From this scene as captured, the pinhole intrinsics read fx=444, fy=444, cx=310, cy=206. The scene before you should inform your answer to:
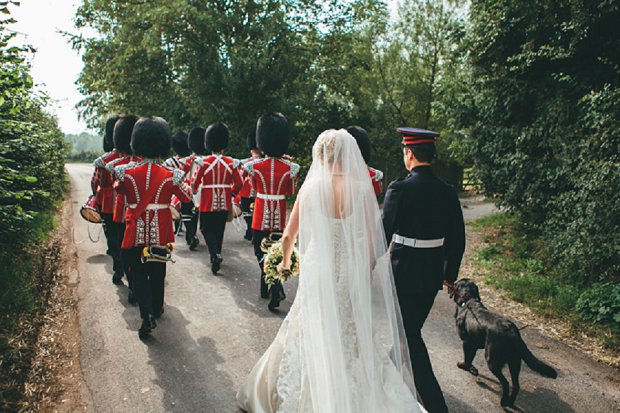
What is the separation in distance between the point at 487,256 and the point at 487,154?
82.9 inches

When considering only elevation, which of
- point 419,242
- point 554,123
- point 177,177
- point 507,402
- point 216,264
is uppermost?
point 554,123

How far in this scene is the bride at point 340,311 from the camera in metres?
3.09

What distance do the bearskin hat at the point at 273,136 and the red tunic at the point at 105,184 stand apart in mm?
2154

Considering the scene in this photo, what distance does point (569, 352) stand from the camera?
4.87 metres

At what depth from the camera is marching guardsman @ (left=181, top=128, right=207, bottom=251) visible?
9.05m

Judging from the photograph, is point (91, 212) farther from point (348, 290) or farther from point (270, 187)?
point (348, 290)

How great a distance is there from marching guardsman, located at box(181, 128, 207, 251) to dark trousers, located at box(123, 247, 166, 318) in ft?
11.4

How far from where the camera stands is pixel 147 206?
4.97 meters

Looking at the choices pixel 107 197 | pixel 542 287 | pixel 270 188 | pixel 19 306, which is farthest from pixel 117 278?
pixel 542 287

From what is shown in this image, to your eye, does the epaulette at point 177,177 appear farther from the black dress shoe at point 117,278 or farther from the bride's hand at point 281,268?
the black dress shoe at point 117,278

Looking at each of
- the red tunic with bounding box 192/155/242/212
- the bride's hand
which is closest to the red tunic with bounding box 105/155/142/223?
the red tunic with bounding box 192/155/242/212

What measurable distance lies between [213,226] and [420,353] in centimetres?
501

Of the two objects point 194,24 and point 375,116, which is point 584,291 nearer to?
point 375,116

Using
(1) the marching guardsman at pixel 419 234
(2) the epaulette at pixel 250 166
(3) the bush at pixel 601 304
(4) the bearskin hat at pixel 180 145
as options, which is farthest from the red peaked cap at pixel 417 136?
(4) the bearskin hat at pixel 180 145
